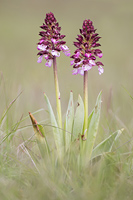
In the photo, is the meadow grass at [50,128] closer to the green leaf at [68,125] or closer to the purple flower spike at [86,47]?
the green leaf at [68,125]

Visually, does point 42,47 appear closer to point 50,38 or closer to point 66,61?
point 50,38

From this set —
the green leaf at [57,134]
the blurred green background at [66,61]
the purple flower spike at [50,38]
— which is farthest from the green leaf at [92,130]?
the blurred green background at [66,61]

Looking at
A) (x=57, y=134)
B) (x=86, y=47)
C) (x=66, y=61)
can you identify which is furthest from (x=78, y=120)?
(x=66, y=61)

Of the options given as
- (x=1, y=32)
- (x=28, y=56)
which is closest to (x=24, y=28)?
(x=1, y=32)

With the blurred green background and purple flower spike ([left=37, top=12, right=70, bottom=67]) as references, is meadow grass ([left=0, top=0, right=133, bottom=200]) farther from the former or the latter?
purple flower spike ([left=37, top=12, right=70, bottom=67])

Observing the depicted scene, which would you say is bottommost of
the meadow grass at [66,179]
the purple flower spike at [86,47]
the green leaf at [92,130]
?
the meadow grass at [66,179]

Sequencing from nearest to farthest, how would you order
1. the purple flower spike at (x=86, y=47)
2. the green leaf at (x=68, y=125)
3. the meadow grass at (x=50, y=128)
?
1. the meadow grass at (x=50, y=128)
2. the purple flower spike at (x=86, y=47)
3. the green leaf at (x=68, y=125)

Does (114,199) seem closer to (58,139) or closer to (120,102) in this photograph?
(58,139)

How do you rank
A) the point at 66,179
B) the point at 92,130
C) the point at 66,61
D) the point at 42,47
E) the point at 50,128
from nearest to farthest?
the point at 66,179 → the point at 42,47 → the point at 92,130 → the point at 50,128 → the point at 66,61
